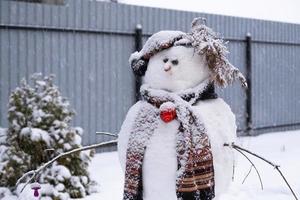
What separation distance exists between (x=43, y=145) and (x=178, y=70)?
8.25 ft

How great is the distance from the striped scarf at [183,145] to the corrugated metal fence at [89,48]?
450 centimetres

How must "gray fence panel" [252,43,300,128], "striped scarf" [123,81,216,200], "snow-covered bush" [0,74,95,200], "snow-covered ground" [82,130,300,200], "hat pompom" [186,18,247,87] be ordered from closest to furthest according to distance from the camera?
"striped scarf" [123,81,216,200] → "hat pompom" [186,18,247,87] → "snow-covered bush" [0,74,95,200] → "snow-covered ground" [82,130,300,200] → "gray fence panel" [252,43,300,128]

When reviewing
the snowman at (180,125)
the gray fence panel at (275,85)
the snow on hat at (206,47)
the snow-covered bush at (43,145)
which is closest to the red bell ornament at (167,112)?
the snowman at (180,125)

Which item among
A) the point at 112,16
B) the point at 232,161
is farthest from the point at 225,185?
the point at 112,16

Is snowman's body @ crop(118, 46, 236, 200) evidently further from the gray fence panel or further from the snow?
the gray fence panel

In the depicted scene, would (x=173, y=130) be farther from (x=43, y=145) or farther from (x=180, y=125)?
(x=43, y=145)

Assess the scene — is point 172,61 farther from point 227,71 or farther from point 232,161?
point 232,161

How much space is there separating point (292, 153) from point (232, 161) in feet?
19.9

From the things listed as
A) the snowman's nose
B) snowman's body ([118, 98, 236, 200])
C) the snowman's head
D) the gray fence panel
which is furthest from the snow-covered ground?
the gray fence panel

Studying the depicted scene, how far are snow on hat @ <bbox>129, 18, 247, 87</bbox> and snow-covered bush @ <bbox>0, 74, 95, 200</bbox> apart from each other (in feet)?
7.53

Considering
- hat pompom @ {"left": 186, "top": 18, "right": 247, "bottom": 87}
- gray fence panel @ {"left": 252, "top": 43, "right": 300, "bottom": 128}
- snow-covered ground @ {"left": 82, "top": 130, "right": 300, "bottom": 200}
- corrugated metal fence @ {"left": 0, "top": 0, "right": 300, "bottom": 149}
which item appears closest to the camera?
hat pompom @ {"left": 186, "top": 18, "right": 247, "bottom": 87}

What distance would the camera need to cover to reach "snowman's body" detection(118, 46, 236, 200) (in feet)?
9.98

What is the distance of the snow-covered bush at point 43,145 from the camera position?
5184 mm

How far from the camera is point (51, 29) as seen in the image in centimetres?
789
